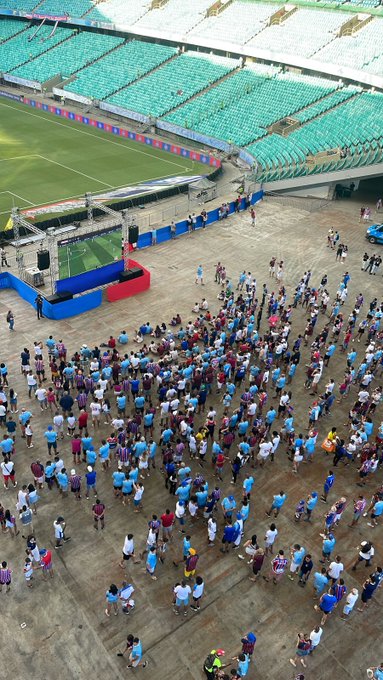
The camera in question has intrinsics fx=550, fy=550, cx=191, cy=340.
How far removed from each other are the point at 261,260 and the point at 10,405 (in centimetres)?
1724

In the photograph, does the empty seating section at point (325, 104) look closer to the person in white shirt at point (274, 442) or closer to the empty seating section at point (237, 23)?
the empty seating section at point (237, 23)

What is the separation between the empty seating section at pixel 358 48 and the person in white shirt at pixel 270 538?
4555 cm

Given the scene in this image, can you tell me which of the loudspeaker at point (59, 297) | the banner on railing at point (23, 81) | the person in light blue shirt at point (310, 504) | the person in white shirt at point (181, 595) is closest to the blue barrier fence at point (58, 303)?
the loudspeaker at point (59, 297)

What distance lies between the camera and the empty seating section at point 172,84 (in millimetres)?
56062

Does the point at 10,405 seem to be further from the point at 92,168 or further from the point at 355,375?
the point at 92,168

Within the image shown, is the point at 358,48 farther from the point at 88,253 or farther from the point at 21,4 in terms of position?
the point at 21,4

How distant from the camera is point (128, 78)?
61.9 meters

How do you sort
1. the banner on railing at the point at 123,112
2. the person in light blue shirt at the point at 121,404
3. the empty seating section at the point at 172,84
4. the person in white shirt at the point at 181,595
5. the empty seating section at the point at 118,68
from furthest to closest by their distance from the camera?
the empty seating section at the point at 118,68
the empty seating section at the point at 172,84
the banner on railing at the point at 123,112
the person in light blue shirt at the point at 121,404
the person in white shirt at the point at 181,595

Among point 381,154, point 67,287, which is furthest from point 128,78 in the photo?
point 67,287

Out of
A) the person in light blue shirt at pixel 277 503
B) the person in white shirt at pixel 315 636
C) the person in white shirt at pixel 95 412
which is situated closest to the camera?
the person in white shirt at pixel 315 636

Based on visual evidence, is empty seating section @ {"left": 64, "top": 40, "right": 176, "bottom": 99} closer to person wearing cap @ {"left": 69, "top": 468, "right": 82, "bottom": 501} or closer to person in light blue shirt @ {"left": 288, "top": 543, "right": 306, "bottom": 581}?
person wearing cap @ {"left": 69, "top": 468, "right": 82, "bottom": 501}

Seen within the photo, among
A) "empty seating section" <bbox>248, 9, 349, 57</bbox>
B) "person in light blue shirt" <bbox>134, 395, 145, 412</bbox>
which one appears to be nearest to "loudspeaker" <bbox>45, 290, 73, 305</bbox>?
"person in light blue shirt" <bbox>134, 395, 145, 412</bbox>

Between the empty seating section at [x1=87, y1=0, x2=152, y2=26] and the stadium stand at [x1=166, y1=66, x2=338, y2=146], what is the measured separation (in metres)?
19.9

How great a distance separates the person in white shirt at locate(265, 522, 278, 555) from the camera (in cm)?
1318
